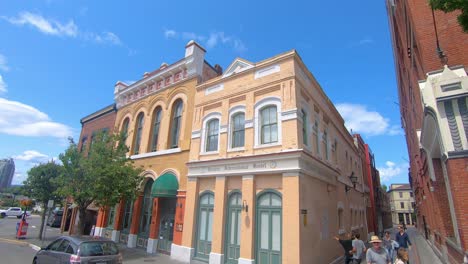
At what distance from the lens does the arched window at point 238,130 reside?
12.4 meters

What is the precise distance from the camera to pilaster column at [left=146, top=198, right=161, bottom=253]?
14.2m

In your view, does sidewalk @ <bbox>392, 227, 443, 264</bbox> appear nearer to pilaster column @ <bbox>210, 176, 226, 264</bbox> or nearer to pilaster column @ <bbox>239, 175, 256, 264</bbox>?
pilaster column @ <bbox>239, 175, 256, 264</bbox>

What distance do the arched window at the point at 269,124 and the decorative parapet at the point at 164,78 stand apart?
234 inches

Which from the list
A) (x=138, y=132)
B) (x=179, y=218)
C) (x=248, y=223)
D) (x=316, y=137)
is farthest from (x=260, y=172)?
(x=138, y=132)

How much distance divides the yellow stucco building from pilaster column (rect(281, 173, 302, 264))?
0.03 meters

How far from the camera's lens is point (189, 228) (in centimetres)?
1247

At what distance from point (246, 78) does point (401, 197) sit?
92302mm

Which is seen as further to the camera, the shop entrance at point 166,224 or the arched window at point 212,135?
the shop entrance at point 166,224

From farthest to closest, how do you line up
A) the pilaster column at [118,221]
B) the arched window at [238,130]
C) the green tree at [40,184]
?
1. the green tree at [40,184]
2. the pilaster column at [118,221]
3. the arched window at [238,130]

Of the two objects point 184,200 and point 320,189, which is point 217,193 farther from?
point 320,189

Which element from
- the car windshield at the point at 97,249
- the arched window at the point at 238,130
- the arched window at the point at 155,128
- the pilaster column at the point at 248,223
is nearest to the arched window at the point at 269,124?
the arched window at the point at 238,130

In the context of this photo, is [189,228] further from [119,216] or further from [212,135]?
[119,216]

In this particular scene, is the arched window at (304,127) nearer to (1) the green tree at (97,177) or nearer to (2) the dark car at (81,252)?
(2) the dark car at (81,252)

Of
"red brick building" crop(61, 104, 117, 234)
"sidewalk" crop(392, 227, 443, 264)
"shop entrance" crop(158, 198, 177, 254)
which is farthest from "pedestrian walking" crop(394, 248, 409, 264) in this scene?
"red brick building" crop(61, 104, 117, 234)
